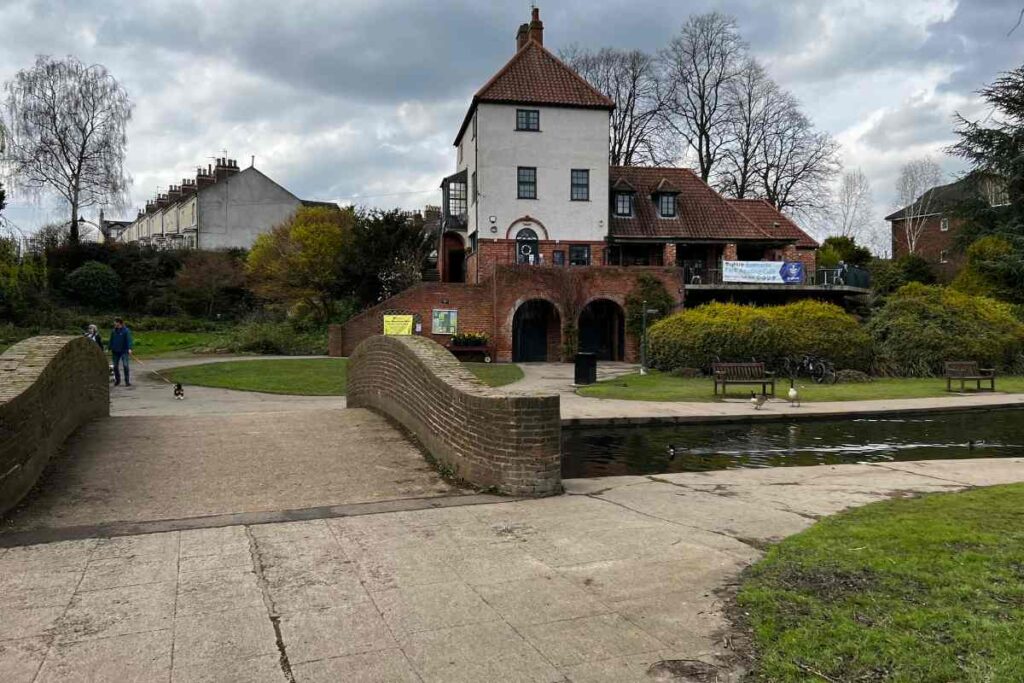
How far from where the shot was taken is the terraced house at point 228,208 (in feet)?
186

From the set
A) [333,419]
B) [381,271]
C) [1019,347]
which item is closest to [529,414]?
[333,419]

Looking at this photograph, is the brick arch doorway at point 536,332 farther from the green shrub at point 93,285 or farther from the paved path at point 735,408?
the green shrub at point 93,285

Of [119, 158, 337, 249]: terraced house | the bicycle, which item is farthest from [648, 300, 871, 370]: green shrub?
[119, 158, 337, 249]: terraced house

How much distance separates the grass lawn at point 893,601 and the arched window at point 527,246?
3087cm

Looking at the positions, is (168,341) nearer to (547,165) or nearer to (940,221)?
(547,165)

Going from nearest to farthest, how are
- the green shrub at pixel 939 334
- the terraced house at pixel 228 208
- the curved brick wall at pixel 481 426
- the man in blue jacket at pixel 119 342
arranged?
the curved brick wall at pixel 481 426
the man in blue jacket at pixel 119 342
the green shrub at pixel 939 334
the terraced house at pixel 228 208

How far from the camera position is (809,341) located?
27219 mm

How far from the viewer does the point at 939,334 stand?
27578 mm

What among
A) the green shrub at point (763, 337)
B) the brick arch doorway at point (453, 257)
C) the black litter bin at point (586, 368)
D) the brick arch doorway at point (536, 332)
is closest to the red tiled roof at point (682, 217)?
the brick arch doorway at point (536, 332)

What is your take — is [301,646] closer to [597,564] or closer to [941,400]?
[597,564]

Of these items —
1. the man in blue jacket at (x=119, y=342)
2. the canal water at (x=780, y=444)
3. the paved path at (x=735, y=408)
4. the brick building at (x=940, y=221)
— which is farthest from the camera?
the brick building at (x=940, y=221)

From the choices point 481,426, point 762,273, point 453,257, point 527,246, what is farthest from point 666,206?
point 481,426

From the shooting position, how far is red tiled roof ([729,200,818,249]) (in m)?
39.9

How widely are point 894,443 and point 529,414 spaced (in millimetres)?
9488
